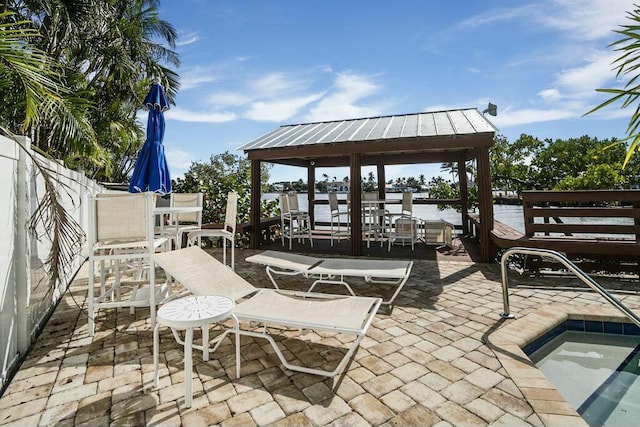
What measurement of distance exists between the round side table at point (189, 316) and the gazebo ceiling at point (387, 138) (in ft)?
16.8

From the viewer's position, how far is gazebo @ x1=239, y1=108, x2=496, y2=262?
19.6 feet

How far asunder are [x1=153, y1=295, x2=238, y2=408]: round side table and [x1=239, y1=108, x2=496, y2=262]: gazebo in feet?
15.6

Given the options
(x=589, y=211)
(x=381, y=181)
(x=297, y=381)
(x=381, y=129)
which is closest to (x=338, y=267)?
(x=297, y=381)

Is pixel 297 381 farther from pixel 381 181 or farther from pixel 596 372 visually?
pixel 381 181

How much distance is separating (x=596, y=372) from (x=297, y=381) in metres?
2.64

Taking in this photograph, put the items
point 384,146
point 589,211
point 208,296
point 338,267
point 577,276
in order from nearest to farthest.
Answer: point 208,296
point 577,276
point 338,267
point 589,211
point 384,146

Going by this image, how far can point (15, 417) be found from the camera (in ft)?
6.23

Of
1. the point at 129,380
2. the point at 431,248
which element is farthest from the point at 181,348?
the point at 431,248

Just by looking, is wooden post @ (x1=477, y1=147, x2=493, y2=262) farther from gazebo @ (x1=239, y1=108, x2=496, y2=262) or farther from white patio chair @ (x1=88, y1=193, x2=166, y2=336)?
white patio chair @ (x1=88, y1=193, x2=166, y2=336)

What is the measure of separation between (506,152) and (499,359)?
1247 cm

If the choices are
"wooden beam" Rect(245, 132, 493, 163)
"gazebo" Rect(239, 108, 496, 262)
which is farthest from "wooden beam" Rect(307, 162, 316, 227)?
"wooden beam" Rect(245, 132, 493, 163)

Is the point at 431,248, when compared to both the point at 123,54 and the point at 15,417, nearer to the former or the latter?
the point at 15,417

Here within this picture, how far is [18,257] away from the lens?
2621 millimetres

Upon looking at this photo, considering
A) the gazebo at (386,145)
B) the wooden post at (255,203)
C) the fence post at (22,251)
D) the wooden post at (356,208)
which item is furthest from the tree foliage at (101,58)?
the wooden post at (356,208)
